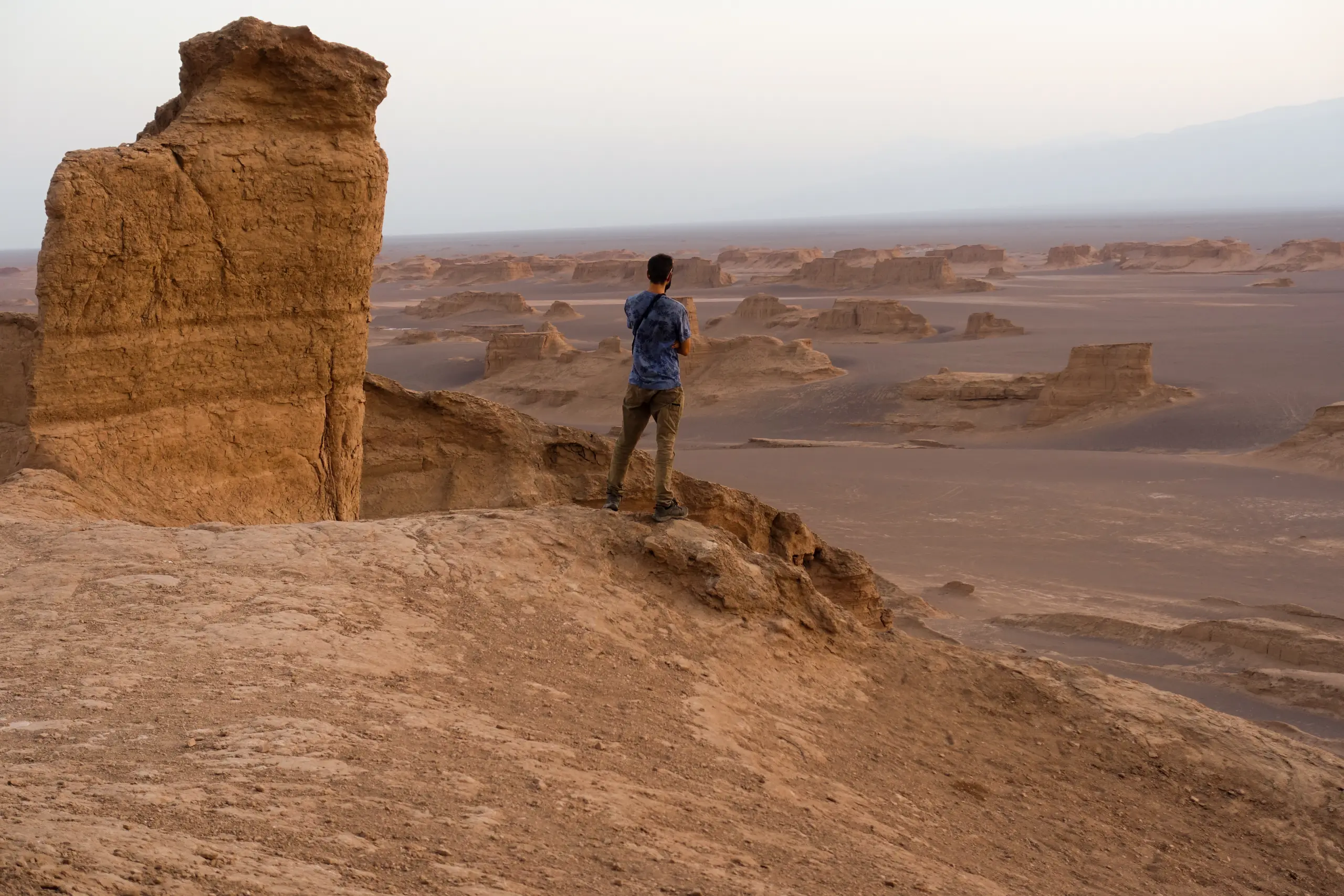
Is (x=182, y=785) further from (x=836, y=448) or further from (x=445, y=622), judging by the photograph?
(x=836, y=448)

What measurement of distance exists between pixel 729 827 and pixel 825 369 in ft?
107

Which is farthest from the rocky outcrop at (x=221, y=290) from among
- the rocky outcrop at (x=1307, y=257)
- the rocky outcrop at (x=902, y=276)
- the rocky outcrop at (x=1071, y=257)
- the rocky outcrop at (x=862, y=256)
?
the rocky outcrop at (x=1071, y=257)

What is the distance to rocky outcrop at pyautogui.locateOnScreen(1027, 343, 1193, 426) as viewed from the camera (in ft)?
96.8

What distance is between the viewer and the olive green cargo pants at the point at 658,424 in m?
6.03

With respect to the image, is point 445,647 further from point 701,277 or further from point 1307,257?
point 1307,257

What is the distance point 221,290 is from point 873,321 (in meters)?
39.6

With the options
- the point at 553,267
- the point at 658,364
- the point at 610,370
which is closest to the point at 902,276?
the point at 553,267

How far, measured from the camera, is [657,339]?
592 centimetres

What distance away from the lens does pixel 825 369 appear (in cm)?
3625

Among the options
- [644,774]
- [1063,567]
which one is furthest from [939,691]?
[1063,567]

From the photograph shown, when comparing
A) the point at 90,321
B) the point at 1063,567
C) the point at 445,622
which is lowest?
the point at 1063,567

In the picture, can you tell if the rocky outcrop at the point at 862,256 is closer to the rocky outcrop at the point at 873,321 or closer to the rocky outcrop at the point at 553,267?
the rocky outcrop at the point at 553,267

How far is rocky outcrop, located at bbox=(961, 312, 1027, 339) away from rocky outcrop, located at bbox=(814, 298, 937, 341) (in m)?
1.59

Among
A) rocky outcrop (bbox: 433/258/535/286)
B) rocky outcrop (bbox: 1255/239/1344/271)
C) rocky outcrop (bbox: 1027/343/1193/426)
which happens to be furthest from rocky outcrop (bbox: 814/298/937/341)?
rocky outcrop (bbox: 433/258/535/286)
